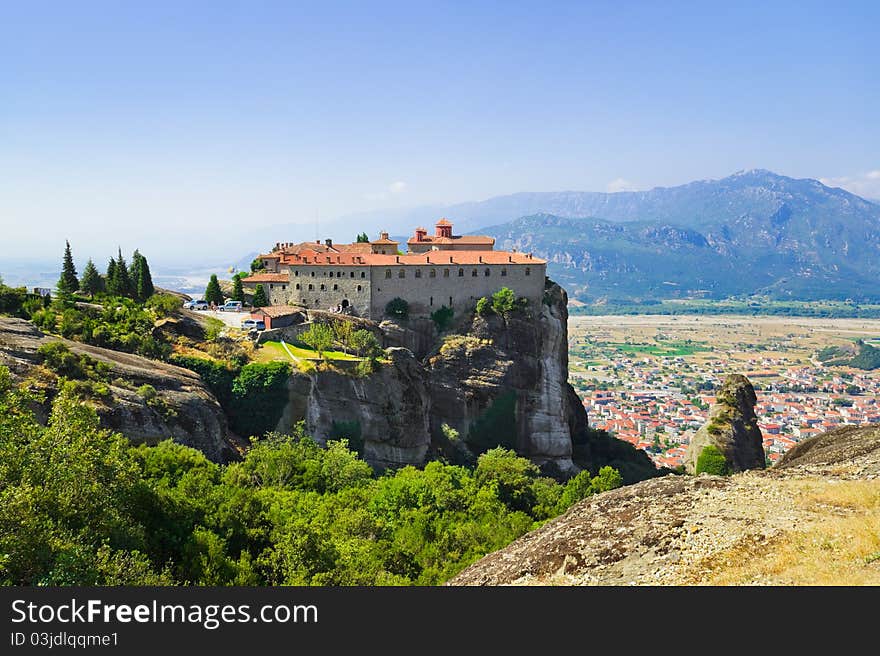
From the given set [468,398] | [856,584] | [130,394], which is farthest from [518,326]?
[856,584]

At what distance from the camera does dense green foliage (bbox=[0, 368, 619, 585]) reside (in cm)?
1653

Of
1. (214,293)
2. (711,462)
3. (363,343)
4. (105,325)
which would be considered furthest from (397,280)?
(711,462)

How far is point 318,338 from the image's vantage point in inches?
2144

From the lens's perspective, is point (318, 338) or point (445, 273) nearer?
point (318, 338)

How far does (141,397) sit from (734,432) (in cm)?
5595

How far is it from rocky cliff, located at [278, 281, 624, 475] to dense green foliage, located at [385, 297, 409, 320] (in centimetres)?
164

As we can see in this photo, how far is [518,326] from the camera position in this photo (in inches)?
2598

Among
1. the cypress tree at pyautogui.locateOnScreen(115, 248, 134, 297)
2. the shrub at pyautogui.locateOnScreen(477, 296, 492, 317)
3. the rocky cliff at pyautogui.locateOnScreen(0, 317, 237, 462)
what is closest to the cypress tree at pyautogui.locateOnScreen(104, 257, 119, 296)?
the cypress tree at pyautogui.locateOnScreen(115, 248, 134, 297)

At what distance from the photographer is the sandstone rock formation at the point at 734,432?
212 feet

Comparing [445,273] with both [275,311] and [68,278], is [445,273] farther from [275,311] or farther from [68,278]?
[68,278]

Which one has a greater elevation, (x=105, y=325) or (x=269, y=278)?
(x=269, y=278)

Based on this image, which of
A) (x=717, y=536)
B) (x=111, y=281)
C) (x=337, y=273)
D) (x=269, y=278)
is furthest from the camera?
(x=269, y=278)

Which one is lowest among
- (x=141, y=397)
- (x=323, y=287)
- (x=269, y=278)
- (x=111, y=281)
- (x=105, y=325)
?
(x=141, y=397)

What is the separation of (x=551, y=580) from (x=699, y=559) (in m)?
3.73
